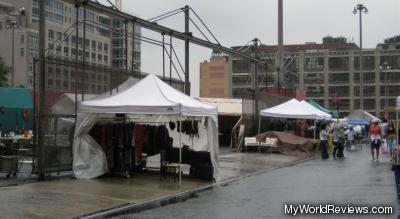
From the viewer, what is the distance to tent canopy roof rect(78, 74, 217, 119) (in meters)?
17.2

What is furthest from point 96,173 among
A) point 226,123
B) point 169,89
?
point 226,123

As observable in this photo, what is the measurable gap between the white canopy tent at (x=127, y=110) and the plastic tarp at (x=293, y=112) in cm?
1589

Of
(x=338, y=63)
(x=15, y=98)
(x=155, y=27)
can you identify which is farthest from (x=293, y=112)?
(x=338, y=63)

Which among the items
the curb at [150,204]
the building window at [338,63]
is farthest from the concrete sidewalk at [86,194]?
the building window at [338,63]

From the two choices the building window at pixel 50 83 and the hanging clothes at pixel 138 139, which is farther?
the hanging clothes at pixel 138 139

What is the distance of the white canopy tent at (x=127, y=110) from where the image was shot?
17188mm

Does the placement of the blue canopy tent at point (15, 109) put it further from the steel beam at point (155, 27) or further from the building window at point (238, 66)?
the building window at point (238, 66)

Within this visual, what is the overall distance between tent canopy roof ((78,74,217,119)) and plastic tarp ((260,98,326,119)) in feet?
52.0

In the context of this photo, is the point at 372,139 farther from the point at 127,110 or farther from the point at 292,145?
the point at 127,110

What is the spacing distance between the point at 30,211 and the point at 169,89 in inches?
317

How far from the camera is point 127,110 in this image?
17188 mm

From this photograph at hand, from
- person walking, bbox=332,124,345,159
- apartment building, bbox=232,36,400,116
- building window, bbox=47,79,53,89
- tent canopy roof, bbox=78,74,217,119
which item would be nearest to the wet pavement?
tent canopy roof, bbox=78,74,217,119

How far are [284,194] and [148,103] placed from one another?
16.2 ft

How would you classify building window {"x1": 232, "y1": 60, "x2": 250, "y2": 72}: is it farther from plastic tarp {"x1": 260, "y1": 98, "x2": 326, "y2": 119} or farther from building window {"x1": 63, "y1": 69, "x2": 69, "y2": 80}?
building window {"x1": 63, "y1": 69, "x2": 69, "y2": 80}
